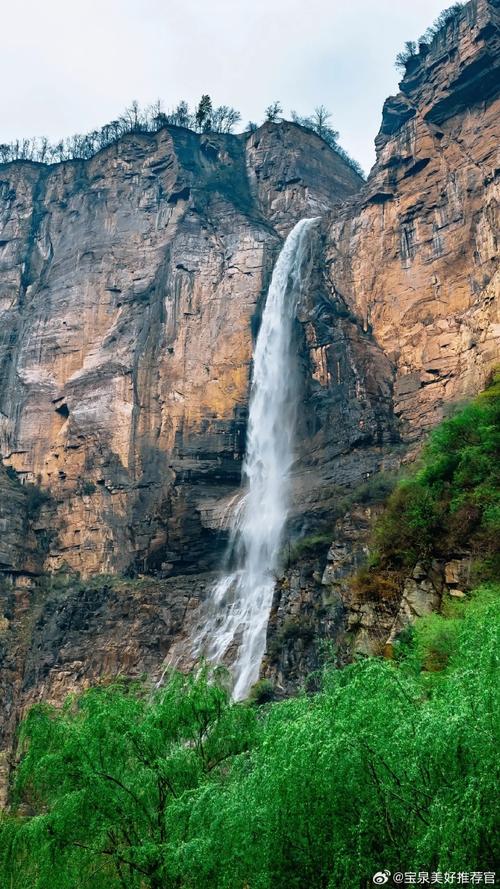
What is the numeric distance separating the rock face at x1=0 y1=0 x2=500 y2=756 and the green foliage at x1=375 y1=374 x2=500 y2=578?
4549 mm

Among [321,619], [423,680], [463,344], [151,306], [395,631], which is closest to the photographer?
[423,680]

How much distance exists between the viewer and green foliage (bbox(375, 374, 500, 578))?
2013cm

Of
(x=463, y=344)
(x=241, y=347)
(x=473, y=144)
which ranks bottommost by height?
(x=463, y=344)

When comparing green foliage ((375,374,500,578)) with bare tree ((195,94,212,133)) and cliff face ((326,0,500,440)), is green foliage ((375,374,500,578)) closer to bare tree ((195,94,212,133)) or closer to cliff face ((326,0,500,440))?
cliff face ((326,0,500,440))

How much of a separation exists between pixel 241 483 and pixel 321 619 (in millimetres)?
16339

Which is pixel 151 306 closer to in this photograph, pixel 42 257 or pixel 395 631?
pixel 42 257

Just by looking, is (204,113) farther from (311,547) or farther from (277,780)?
(277,780)

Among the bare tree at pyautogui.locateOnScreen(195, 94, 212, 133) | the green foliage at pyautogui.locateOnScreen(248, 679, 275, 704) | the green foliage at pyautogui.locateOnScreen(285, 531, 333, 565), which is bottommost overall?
the green foliage at pyautogui.locateOnScreen(248, 679, 275, 704)

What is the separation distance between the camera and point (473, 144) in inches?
1563

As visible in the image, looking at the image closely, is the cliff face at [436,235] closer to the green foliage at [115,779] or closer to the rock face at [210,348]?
the rock face at [210,348]

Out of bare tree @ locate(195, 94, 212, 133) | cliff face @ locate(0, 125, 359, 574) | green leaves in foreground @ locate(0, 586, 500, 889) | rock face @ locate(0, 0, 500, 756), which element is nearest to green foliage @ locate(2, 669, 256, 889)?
green leaves in foreground @ locate(0, 586, 500, 889)

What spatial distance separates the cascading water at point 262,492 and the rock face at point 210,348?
0.97 m

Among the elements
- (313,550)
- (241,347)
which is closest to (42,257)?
(241,347)

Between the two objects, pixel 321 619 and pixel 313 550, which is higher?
pixel 313 550
